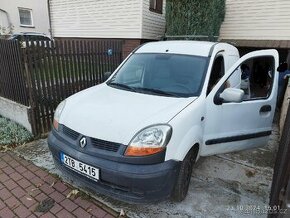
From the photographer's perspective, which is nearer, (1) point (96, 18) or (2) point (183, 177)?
(2) point (183, 177)

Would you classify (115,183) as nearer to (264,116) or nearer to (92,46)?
(264,116)

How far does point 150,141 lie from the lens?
2.28 meters

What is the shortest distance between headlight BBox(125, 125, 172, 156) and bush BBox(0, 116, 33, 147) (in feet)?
9.20

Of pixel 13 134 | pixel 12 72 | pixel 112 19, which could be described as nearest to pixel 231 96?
pixel 13 134

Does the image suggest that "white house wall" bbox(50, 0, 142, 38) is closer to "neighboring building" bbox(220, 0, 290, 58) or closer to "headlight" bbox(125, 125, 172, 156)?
"neighboring building" bbox(220, 0, 290, 58)

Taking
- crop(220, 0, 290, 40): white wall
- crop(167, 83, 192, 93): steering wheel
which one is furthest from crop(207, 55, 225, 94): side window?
crop(220, 0, 290, 40): white wall

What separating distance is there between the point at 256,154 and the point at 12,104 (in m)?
4.55

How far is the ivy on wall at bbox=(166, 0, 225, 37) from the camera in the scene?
8.07 metres

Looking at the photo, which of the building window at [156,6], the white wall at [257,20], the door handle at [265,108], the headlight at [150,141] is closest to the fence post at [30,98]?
the headlight at [150,141]

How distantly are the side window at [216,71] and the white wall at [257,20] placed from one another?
595cm

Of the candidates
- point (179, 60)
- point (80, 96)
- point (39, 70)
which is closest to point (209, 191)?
point (179, 60)

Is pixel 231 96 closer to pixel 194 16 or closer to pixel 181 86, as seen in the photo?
pixel 181 86

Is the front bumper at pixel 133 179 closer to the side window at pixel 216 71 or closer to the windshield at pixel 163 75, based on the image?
the windshield at pixel 163 75

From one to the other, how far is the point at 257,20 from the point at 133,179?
825 centimetres
